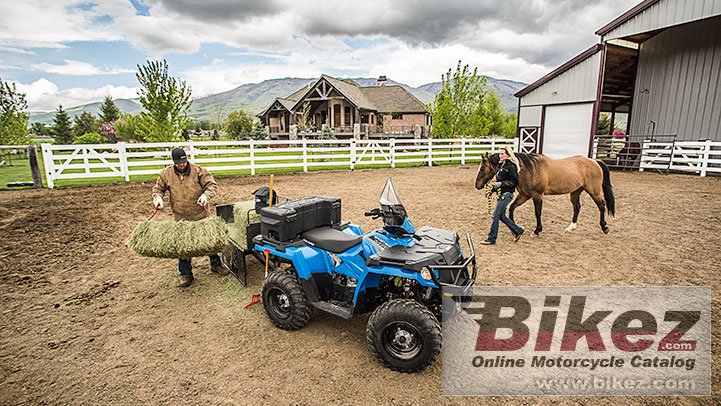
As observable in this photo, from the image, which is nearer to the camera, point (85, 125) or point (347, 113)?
point (347, 113)

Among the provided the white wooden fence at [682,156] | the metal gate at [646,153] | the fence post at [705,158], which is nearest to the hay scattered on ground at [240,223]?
the metal gate at [646,153]

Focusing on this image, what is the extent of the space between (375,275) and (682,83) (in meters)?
19.9

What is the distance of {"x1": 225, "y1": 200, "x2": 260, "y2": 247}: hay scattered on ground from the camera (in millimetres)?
4707

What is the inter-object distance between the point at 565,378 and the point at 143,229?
456 centimetres

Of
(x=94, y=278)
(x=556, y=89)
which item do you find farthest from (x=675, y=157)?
(x=94, y=278)

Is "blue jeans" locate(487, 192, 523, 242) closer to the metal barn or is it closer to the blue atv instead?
the blue atv

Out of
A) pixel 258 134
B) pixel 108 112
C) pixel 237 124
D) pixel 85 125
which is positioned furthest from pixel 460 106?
pixel 85 125

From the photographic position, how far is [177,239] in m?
4.02

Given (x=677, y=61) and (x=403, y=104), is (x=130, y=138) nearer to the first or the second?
(x=403, y=104)

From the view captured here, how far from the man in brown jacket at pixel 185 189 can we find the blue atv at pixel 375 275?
4.30 feet

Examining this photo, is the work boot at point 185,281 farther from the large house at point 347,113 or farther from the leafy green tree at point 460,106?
the large house at point 347,113

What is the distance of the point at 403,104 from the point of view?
1645 inches

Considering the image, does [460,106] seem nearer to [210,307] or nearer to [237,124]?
[210,307]

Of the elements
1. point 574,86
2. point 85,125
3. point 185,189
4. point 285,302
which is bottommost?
point 285,302
